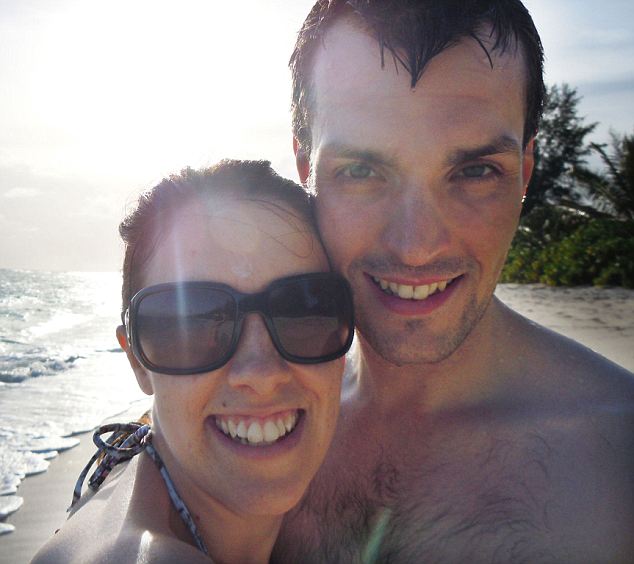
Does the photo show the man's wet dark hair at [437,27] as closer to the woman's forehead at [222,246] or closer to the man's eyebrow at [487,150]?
the man's eyebrow at [487,150]

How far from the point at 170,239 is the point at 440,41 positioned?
3.95 ft

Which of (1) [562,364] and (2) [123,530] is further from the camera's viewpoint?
(1) [562,364]

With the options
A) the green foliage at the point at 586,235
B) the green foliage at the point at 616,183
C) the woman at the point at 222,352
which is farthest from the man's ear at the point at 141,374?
the green foliage at the point at 616,183

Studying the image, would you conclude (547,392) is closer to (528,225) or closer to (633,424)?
(633,424)

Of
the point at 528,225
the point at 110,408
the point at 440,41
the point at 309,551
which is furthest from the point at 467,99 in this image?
the point at 528,225

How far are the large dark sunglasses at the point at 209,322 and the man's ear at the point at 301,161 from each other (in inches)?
40.6

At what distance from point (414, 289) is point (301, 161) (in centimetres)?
95

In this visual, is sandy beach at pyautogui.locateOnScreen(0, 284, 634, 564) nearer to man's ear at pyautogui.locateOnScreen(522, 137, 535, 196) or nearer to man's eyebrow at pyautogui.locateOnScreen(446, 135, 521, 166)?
man's eyebrow at pyautogui.locateOnScreen(446, 135, 521, 166)

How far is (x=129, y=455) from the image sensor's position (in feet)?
6.65

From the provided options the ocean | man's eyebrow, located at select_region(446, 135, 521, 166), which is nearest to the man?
man's eyebrow, located at select_region(446, 135, 521, 166)

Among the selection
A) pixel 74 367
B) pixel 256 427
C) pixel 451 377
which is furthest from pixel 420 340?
pixel 74 367

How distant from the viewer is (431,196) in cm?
217

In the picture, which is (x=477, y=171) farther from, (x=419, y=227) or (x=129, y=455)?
(x=129, y=455)

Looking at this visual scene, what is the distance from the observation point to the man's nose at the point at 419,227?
2148 millimetres
